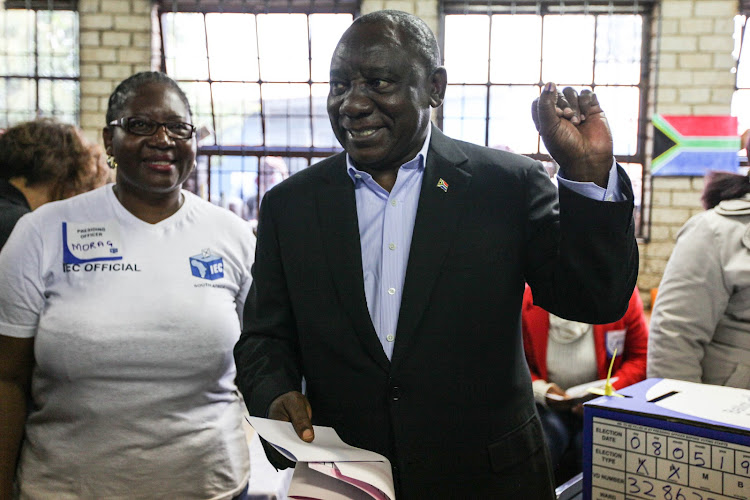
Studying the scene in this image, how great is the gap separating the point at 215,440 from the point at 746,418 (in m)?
1.14

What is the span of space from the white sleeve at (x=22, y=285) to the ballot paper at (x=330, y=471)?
0.75 metres

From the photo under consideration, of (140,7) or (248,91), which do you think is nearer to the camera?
(140,7)

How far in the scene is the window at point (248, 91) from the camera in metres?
6.38

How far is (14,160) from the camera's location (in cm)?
201

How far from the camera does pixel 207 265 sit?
1.63 meters

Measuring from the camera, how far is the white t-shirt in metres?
1.48

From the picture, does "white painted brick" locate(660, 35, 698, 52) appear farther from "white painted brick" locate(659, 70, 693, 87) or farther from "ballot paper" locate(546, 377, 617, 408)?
"ballot paper" locate(546, 377, 617, 408)

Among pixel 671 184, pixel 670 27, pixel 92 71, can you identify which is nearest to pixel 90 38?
pixel 92 71

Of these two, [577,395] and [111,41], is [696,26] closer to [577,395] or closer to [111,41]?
[577,395]

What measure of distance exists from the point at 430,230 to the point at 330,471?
469 mm

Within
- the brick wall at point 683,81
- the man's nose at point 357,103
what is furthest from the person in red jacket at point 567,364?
the brick wall at point 683,81

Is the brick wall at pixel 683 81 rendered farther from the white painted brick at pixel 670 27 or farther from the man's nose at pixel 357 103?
the man's nose at pixel 357 103

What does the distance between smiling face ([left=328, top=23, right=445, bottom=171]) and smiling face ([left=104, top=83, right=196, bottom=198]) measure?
587mm

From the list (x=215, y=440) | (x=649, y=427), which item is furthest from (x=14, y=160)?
(x=649, y=427)
